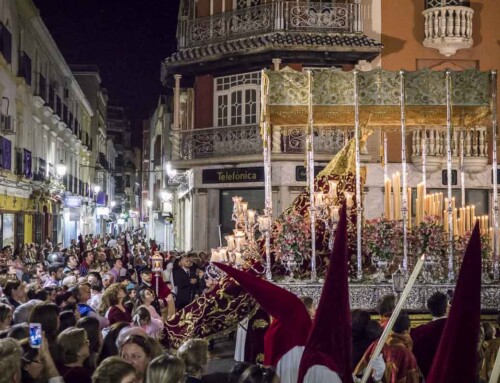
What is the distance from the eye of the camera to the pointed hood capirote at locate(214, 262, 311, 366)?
7.52 meters

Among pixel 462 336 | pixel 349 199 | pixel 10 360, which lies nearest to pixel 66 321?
pixel 10 360

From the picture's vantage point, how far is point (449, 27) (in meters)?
23.4

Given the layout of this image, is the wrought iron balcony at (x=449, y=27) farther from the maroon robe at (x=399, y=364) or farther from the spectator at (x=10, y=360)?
the spectator at (x=10, y=360)

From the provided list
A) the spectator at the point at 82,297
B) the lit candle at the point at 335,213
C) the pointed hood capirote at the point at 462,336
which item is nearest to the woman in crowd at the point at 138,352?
the pointed hood capirote at the point at 462,336

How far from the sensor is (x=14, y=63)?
28.5 metres

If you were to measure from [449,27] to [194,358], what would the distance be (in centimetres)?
1957

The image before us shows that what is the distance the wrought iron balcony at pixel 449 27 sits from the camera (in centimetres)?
2342

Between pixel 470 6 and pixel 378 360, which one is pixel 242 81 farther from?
pixel 378 360

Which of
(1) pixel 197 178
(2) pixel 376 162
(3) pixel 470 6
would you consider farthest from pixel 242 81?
(3) pixel 470 6

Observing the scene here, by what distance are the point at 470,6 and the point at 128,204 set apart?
286 feet

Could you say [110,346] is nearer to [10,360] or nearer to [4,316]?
[4,316]

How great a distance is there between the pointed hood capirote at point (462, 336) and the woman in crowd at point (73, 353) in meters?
2.67

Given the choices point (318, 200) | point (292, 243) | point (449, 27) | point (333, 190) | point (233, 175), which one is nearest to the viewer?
point (292, 243)

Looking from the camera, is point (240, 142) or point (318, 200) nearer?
point (318, 200)
